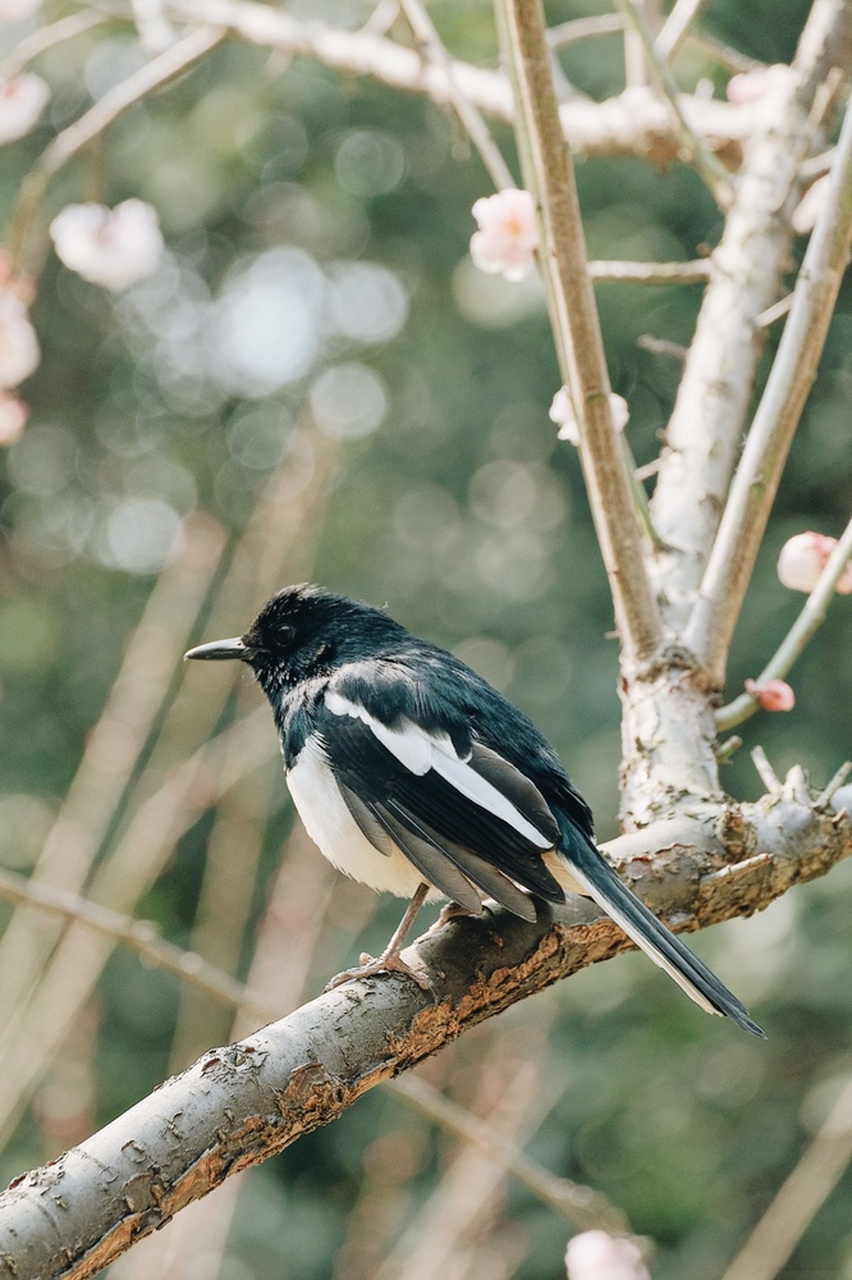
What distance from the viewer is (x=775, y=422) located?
7.06 feet

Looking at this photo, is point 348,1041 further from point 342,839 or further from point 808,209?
point 808,209

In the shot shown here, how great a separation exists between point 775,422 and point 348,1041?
1.18 metres

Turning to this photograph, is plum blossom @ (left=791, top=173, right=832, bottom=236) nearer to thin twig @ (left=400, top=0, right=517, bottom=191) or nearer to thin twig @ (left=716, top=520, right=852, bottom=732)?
thin twig @ (left=400, top=0, right=517, bottom=191)

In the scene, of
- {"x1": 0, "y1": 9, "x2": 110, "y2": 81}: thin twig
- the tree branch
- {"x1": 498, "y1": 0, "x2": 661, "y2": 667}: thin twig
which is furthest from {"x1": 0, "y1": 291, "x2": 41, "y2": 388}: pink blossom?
{"x1": 498, "y1": 0, "x2": 661, "y2": 667}: thin twig

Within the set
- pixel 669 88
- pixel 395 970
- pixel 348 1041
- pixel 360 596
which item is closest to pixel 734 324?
pixel 669 88

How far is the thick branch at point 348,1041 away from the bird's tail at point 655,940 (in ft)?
0.29

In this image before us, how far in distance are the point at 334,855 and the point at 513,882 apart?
0.44 meters

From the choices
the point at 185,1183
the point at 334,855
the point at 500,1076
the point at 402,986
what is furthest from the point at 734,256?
the point at 500,1076

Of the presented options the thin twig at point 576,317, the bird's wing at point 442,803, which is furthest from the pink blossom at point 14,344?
the thin twig at point 576,317

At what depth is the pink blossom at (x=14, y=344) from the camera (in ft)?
9.24

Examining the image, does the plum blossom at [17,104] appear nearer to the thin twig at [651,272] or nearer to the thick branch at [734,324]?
the thin twig at [651,272]

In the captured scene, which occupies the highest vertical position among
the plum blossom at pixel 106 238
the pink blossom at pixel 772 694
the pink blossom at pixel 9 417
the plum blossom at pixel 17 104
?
the plum blossom at pixel 17 104

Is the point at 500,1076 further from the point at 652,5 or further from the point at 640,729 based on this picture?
the point at 652,5

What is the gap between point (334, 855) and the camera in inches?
88.4
